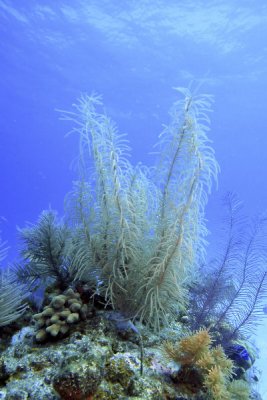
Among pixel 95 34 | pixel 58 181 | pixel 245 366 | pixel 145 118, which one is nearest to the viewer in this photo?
pixel 245 366

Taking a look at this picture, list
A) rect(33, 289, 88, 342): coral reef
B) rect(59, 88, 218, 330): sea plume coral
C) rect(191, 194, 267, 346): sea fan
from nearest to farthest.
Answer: rect(33, 289, 88, 342): coral reef, rect(59, 88, 218, 330): sea plume coral, rect(191, 194, 267, 346): sea fan

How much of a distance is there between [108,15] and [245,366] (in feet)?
104

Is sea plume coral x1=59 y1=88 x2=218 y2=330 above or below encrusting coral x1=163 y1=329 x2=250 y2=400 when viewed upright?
above

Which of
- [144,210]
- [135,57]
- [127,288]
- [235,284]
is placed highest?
[135,57]

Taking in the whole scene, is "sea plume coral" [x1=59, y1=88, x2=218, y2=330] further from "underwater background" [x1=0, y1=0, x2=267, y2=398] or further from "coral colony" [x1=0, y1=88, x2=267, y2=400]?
"underwater background" [x1=0, y1=0, x2=267, y2=398]

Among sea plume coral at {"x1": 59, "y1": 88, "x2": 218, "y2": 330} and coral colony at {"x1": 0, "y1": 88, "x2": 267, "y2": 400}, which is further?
sea plume coral at {"x1": 59, "y1": 88, "x2": 218, "y2": 330}

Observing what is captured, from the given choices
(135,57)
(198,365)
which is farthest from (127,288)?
(135,57)

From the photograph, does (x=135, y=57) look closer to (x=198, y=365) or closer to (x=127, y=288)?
(x=127, y=288)

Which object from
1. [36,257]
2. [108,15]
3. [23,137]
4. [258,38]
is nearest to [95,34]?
[108,15]

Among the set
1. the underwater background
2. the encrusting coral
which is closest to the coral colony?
the encrusting coral

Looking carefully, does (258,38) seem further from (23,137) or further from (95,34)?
(23,137)

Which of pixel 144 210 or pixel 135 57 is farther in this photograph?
pixel 135 57

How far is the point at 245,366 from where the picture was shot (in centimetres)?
494

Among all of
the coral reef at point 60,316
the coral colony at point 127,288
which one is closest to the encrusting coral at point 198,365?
the coral colony at point 127,288
